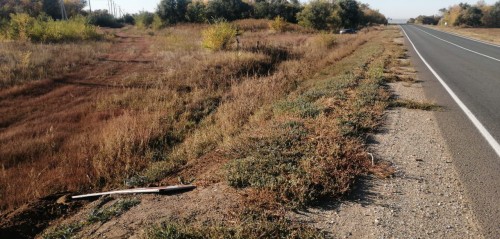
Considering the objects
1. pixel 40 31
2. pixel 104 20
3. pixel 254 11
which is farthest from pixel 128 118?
pixel 104 20

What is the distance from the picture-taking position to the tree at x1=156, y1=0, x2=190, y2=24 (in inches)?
1869

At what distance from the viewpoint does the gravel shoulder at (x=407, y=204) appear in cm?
324

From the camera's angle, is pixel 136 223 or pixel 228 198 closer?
pixel 136 223

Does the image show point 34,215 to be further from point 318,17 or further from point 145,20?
point 145,20

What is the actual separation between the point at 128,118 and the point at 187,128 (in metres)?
1.59

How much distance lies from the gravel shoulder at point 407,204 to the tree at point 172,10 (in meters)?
47.2

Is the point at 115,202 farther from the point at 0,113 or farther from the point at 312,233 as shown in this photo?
the point at 0,113

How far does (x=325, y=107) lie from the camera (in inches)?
276

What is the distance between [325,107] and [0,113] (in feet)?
31.6

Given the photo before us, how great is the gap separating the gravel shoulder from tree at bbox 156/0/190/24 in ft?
155

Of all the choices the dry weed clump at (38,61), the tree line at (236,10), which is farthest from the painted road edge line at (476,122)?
the tree line at (236,10)

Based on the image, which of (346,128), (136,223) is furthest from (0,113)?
(346,128)

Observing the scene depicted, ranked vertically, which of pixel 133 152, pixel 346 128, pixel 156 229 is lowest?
pixel 133 152

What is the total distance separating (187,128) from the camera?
910 cm
